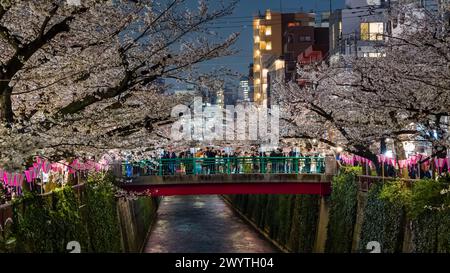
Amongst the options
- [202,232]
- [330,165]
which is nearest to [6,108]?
[330,165]

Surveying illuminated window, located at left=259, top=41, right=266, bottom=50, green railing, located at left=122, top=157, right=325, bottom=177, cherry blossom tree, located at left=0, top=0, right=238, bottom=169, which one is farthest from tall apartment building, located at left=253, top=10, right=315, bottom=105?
cherry blossom tree, located at left=0, top=0, right=238, bottom=169

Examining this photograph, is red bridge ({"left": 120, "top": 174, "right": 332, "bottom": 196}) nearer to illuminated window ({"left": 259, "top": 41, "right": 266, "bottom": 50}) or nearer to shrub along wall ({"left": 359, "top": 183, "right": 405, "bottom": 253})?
shrub along wall ({"left": 359, "top": 183, "right": 405, "bottom": 253})

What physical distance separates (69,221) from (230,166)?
12.6 meters

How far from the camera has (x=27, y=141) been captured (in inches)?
448

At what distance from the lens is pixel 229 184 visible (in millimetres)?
32000

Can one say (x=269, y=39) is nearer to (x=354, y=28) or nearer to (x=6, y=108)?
(x=354, y=28)

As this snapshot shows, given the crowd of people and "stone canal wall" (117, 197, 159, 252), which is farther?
"stone canal wall" (117, 197, 159, 252)

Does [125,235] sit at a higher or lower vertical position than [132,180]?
lower

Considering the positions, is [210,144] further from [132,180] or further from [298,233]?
[298,233]

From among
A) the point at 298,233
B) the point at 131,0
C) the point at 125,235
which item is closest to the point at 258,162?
the point at 298,233

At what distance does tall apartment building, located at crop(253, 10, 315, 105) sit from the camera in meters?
92.6

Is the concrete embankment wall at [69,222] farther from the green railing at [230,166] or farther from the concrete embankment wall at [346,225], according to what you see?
the concrete embankment wall at [346,225]

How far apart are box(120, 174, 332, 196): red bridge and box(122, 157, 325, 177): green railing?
0.46 meters
